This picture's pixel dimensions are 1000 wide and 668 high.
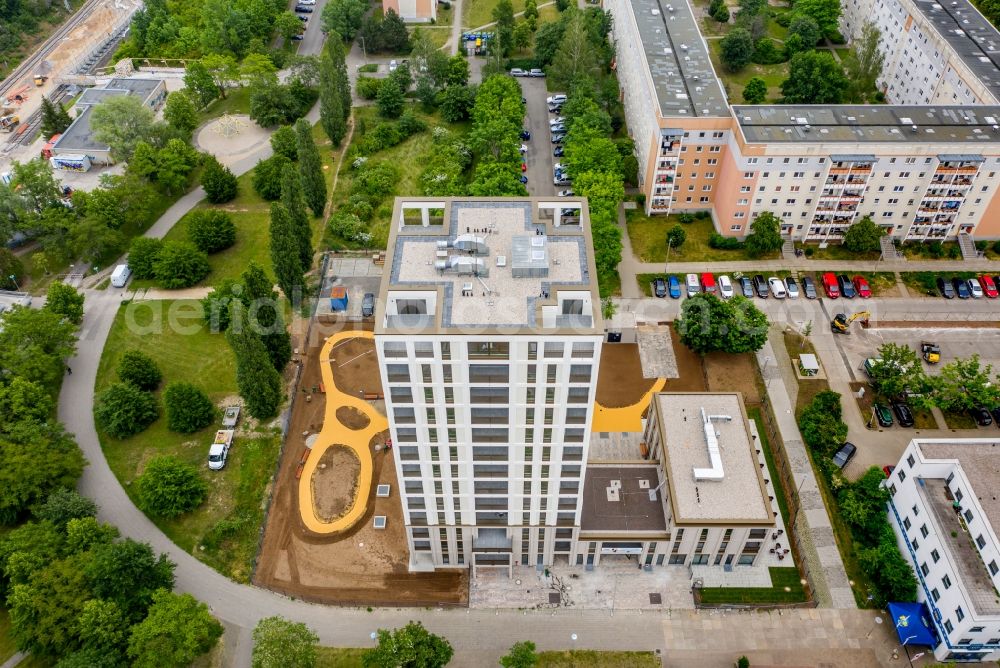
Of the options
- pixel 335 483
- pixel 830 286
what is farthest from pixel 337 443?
pixel 830 286

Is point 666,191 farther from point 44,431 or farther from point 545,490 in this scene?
point 44,431

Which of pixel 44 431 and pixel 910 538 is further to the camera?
pixel 44 431

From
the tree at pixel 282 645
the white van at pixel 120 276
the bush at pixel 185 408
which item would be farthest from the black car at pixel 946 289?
the white van at pixel 120 276

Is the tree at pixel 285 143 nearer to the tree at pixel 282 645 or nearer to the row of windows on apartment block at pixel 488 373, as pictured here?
the row of windows on apartment block at pixel 488 373

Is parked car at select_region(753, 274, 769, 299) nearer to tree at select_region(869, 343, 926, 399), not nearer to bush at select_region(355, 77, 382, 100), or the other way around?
tree at select_region(869, 343, 926, 399)

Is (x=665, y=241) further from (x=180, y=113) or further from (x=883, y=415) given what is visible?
(x=180, y=113)

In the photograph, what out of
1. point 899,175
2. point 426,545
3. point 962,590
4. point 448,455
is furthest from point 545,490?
point 899,175

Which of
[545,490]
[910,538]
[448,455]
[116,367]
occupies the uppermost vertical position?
[448,455]
